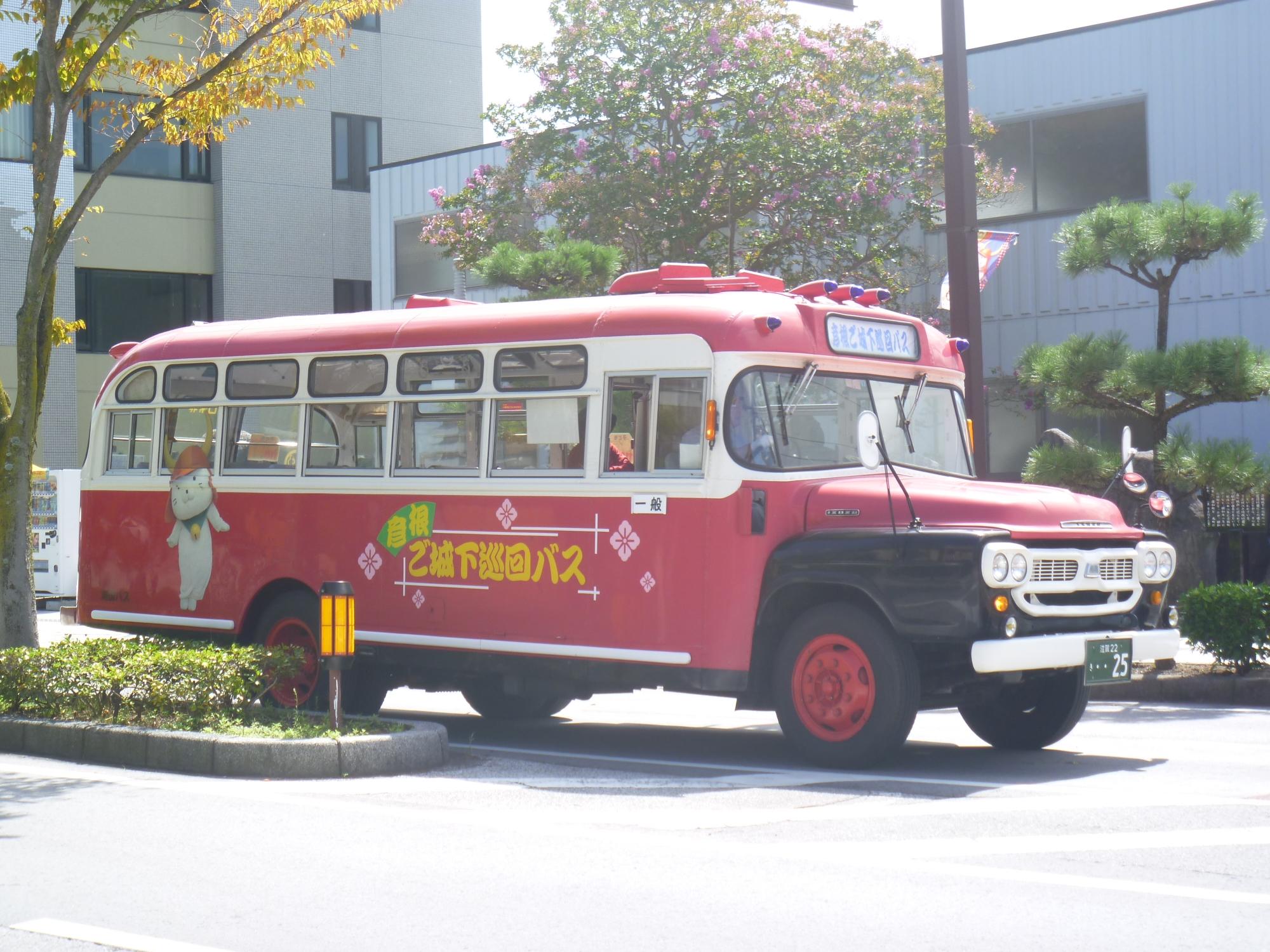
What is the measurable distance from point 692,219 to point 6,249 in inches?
692

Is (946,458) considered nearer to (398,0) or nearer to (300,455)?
(300,455)

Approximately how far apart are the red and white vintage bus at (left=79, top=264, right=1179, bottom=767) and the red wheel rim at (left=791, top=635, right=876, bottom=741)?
2cm

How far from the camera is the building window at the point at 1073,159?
73.9ft

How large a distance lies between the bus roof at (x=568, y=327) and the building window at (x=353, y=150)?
24.8 meters

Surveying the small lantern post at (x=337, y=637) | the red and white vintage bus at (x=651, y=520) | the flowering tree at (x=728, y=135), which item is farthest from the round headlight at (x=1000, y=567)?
the flowering tree at (x=728, y=135)

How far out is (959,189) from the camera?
13836 mm

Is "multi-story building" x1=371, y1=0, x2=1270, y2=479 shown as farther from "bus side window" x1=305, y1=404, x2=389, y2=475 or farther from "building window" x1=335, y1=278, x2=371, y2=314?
"building window" x1=335, y1=278, x2=371, y2=314

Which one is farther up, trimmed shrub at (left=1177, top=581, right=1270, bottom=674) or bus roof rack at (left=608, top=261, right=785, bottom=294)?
bus roof rack at (left=608, top=261, right=785, bottom=294)

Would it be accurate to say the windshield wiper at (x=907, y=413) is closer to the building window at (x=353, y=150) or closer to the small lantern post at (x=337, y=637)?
the small lantern post at (x=337, y=637)

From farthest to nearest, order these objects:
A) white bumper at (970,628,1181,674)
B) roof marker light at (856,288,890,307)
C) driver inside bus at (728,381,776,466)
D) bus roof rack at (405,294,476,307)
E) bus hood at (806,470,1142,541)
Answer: bus roof rack at (405,294,476,307), roof marker light at (856,288,890,307), driver inside bus at (728,381,776,466), bus hood at (806,470,1142,541), white bumper at (970,628,1181,674)

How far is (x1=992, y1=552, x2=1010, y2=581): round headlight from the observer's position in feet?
29.9

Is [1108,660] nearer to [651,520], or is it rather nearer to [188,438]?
[651,520]

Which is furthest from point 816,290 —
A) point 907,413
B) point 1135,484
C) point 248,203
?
point 248,203

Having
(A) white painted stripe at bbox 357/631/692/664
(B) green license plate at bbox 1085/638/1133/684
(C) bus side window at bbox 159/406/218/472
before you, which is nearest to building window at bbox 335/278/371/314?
(C) bus side window at bbox 159/406/218/472
